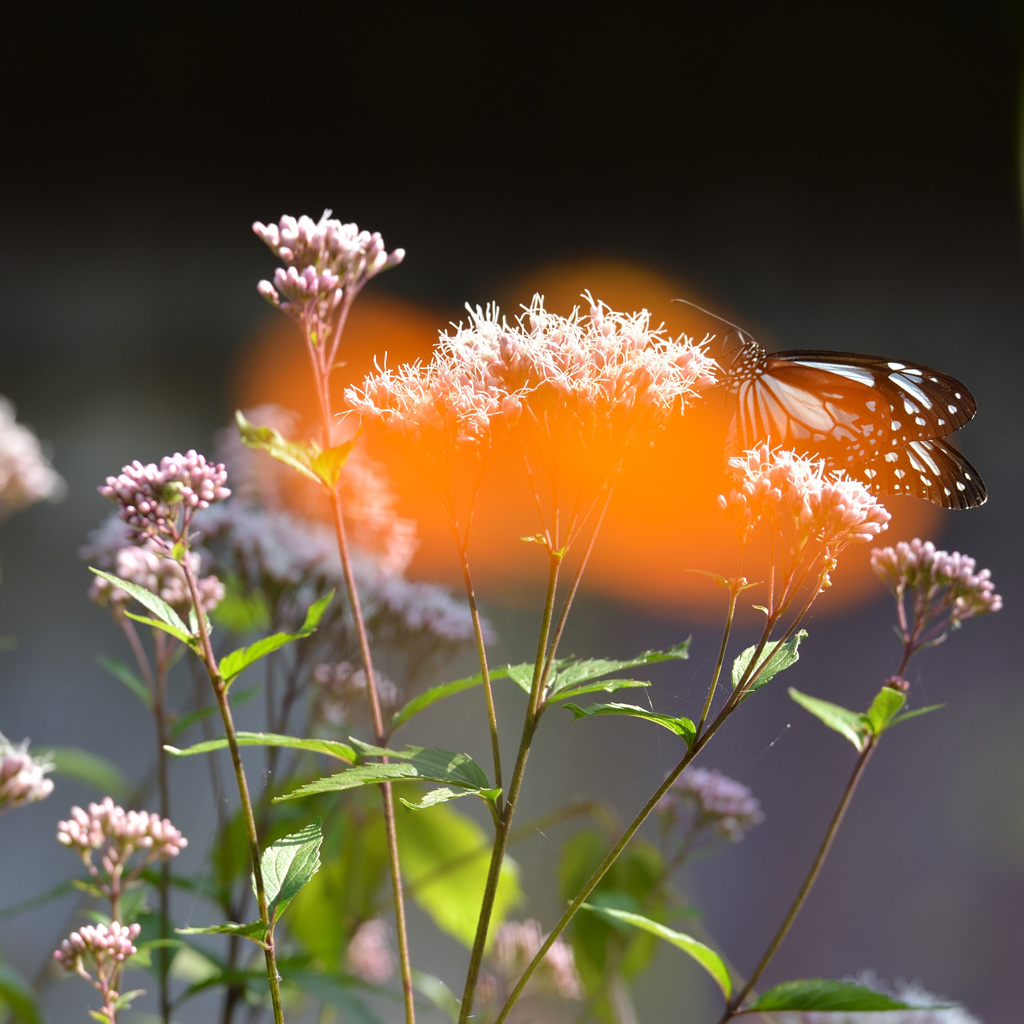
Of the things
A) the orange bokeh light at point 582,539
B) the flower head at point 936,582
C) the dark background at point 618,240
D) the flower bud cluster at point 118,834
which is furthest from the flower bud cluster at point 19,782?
the dark background at point 618,240

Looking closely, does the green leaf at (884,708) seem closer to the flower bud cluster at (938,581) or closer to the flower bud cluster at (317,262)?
the flower bud cluster at (938,581)

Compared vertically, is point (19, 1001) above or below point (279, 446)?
below

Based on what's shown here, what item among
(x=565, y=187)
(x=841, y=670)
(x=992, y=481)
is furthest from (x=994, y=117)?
(x=841, y=670)

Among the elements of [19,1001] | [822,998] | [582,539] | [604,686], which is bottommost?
[19,1001]

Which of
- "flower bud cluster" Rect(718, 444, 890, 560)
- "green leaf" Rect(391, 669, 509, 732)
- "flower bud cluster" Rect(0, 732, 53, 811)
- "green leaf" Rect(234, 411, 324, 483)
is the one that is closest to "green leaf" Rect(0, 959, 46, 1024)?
"flower bud cluster" Rect(0, 732, 53, 811)

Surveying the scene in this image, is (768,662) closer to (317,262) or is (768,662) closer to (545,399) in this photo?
(545,399)

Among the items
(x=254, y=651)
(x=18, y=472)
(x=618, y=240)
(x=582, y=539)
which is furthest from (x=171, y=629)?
(x=618, y=240)

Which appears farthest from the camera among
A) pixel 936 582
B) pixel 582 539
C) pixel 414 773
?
pixel 582 539
